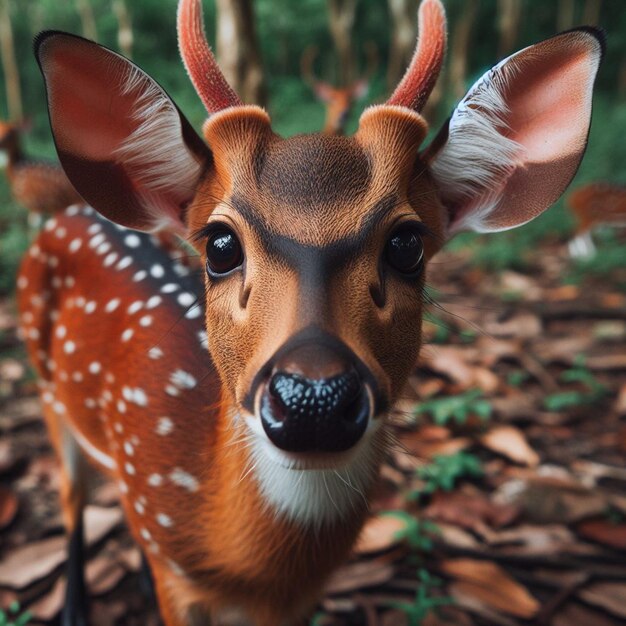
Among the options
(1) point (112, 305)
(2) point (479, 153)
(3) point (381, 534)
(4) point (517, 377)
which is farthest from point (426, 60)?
(4) point (517, 377)

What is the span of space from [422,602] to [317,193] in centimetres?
154

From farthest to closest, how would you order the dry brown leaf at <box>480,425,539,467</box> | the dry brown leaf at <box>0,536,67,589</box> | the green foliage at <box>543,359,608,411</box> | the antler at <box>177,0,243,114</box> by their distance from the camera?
1. the green foliage at <box>543,359,608,411</box>
2. the dry brown leaf at <box>480,425,539,467</box>
3. the dry brown leaf at <box>0,536,67,589</box>
4. the antler at <box>177,0,243,114</box>

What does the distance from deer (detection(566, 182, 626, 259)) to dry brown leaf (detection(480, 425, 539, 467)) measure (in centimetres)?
412

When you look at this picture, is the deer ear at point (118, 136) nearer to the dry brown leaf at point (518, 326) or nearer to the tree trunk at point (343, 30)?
the dry brown leaf at point (518, 326)

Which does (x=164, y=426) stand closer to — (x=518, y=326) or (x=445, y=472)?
(x=445, y=472)

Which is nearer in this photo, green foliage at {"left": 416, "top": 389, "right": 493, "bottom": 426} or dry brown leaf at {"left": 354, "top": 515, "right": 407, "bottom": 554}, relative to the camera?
dry brown leaf at {"left": 354, "top": 515, "right": 407, "bottom": 554}

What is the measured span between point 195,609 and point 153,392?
24.7 inches

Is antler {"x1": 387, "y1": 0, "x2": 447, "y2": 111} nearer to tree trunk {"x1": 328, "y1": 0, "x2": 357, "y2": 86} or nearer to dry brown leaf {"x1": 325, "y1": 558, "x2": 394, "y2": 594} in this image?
dry brown leaf {"x1": 325, "y1": 558, "x2": 394, "y2": 594}

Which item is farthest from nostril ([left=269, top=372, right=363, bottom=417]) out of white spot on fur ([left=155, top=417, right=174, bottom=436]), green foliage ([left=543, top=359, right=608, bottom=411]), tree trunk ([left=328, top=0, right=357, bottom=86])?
tree trunk ([left=328, top=0, right=357, bottom=86])

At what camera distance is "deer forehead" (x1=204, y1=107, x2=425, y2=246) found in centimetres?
118

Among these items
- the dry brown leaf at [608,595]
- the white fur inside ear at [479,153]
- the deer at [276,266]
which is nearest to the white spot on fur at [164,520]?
the deer at [276,266]

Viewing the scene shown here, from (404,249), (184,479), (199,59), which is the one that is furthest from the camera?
(184,479)

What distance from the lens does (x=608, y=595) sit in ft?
7.22

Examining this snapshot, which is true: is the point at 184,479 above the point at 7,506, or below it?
above
